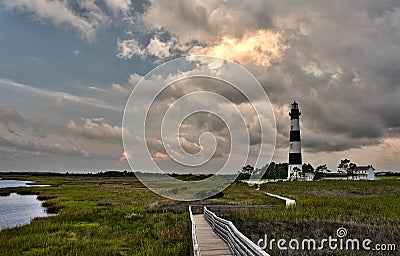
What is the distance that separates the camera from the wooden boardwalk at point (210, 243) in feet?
47.9

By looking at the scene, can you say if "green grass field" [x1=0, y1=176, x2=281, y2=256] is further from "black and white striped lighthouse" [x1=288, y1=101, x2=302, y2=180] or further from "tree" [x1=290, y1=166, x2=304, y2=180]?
"tree" [x1=290, y1=166, x2=304, y2=180]

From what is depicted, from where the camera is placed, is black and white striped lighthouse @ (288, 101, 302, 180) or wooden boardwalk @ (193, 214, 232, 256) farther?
black and white striped lighthouse @ (288, 101, 302, 180)

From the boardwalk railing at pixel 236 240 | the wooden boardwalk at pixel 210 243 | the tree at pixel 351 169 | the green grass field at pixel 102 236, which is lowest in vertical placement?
the green grass field at pixel 102 236

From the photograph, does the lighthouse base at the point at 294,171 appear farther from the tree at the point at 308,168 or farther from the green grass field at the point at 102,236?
the green grass field at the point at 102,236

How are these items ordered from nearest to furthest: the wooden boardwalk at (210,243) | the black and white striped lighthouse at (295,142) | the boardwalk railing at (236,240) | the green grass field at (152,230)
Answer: the boardwalk railing at (236,240) < the wooden boardwalk at (210,243) < the green grass field at (152,230) < the black and white striped lighthouse at (295,142)

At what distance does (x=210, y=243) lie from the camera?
16.5 m

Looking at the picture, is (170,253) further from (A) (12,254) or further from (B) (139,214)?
(B) (139,214)

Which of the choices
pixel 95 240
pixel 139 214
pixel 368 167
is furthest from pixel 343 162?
pixel 95 240

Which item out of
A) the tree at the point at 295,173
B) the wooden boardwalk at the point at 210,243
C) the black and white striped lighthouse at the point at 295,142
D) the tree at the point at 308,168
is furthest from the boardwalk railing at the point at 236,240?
the tree at the point at 308,168

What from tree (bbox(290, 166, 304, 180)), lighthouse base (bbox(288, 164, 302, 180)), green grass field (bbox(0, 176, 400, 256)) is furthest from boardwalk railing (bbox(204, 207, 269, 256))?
tree (bbox(290, 166, 304, 180))

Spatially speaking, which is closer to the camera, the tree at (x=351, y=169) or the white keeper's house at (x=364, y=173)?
the white keeper's house at (x=364, y=173)

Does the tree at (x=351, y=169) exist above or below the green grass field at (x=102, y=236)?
above

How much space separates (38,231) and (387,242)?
66.9ft

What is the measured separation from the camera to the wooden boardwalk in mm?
14602
